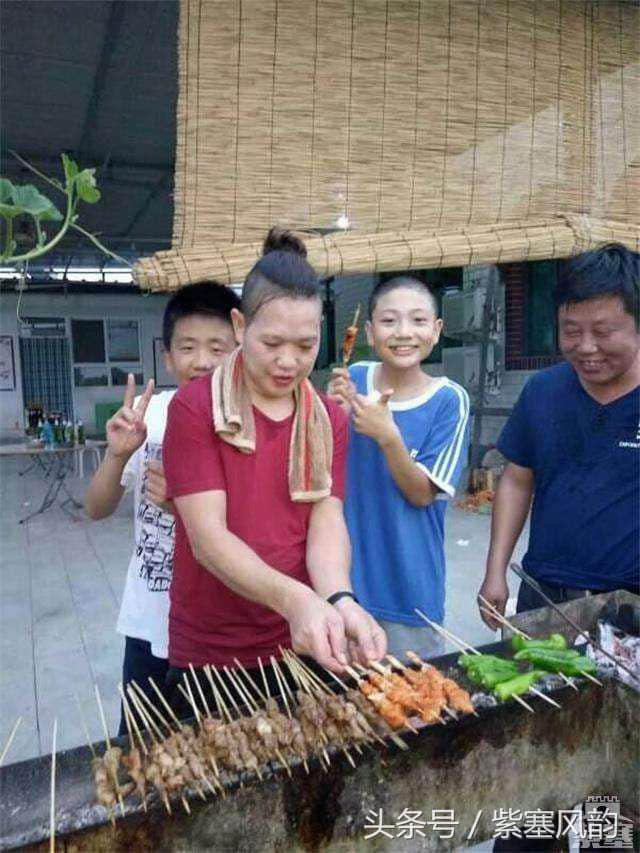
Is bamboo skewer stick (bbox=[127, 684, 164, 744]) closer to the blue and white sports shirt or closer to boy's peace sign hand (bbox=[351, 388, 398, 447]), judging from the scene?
the blue and white sports shirt

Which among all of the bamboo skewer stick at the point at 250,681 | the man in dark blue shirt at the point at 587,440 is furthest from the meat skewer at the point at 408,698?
the man in dark blue shirt at the point at 587,440

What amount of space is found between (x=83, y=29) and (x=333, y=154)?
4.60 m

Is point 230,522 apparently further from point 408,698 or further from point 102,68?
point 102,68

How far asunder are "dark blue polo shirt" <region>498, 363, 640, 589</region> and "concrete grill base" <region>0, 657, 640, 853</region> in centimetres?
66

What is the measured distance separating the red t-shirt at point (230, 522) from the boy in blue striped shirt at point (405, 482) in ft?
1.69

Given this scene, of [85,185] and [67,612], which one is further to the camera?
[67,612]

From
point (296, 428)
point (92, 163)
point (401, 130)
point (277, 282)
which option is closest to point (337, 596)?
point (296, 428)

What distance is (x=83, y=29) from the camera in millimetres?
6070

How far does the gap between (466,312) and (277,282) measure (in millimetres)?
9380

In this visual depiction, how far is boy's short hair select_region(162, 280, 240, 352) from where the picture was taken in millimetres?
2438

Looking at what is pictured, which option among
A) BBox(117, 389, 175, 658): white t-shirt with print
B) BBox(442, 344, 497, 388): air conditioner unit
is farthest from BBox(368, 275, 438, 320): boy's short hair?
BBox(442, 344, 497, 388): air conditioner unit

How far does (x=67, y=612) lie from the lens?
5.67 metres

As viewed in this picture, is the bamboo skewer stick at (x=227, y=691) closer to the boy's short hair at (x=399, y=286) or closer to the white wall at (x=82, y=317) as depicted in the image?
the boy's short hair at (x=399, y=286)

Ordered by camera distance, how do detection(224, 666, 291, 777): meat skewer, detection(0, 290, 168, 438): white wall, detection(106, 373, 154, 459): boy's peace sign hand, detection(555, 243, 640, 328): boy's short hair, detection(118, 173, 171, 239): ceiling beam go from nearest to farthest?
detection(224, 666, 291, 777): meat skewer → detection(106, 373, 154, 459): boy's peace sign hand → detection(555, 243, 640, 328): boy's short hair → detection(118, 173, 171, 239): ceiling beam → detection(0, 290, 168, 438): white wall
